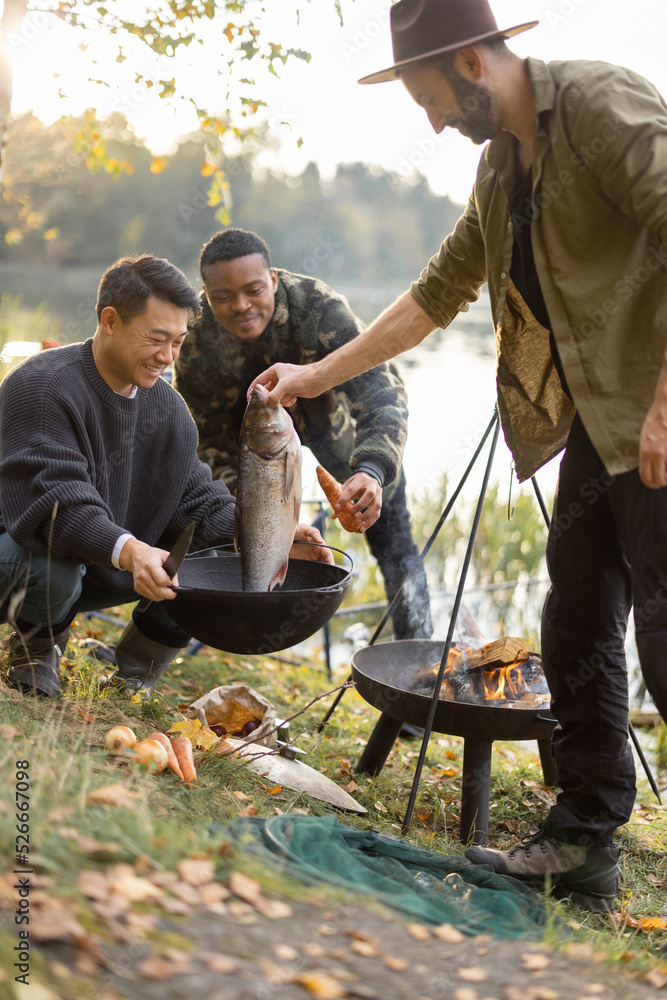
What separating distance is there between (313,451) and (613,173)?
283cm

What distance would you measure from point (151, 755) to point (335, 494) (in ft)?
4.31

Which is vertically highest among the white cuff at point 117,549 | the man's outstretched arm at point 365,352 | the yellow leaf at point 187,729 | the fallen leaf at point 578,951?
the man's outstretched arm at point 365,352

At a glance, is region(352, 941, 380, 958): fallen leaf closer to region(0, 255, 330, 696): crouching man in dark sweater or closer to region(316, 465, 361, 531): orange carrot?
region(0, 255, 330, 696): crouching man in dark sweater

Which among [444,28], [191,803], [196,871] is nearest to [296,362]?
[444,28]

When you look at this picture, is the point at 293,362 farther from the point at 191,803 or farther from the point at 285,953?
the point at 285,953

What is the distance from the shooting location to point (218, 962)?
5.27 feet

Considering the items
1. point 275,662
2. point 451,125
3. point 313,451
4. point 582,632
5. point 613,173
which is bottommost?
point 275,662

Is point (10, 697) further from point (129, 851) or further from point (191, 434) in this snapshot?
point (191, 434)

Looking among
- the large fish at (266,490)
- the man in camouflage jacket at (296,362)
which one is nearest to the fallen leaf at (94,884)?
the large fish at (266,490)

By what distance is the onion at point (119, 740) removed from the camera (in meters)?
2.71

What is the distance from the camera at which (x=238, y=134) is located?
18.2 ft

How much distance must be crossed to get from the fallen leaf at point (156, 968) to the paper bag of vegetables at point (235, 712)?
1992 mm

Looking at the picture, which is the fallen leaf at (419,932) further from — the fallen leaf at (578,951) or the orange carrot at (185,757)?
the orange carrot at (185,757)

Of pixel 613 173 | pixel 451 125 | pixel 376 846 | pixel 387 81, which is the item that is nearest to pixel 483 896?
pixel 376 846
